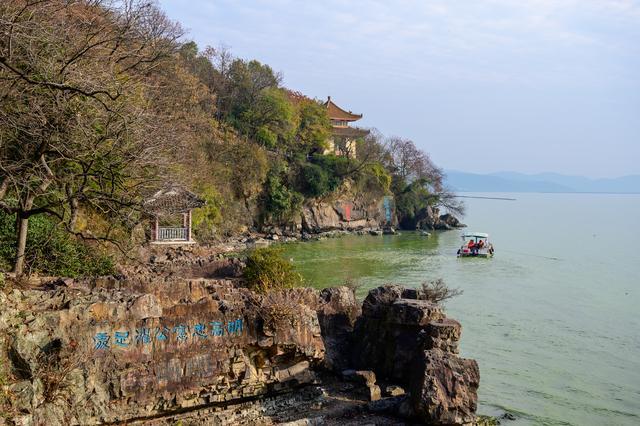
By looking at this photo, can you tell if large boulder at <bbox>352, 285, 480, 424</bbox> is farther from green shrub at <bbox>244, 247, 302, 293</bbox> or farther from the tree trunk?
the tree trunk

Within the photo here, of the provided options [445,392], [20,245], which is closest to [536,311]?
[445,392]

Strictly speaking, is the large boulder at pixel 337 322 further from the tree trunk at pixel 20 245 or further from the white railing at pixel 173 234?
the white railing at pixel 173 234

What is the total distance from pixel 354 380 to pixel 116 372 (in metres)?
4.67

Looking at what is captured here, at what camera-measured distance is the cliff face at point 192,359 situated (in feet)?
25.4

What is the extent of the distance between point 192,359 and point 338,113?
46680mm

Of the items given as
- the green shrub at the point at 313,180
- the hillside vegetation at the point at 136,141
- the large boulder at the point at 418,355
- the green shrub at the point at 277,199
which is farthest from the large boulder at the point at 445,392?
the green shrub at the point at 313,180

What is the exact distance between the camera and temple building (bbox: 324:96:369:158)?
5078 centimetres

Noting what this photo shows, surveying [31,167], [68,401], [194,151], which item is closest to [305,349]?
[68,401]

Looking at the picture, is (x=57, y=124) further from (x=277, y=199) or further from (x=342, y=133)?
(x=342, y=133)

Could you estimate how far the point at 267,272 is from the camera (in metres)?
14.2

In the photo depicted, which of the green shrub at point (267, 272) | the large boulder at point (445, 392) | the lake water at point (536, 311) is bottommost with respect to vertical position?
the lake water at point (536, 311)

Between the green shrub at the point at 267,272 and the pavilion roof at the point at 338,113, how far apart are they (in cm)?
3939

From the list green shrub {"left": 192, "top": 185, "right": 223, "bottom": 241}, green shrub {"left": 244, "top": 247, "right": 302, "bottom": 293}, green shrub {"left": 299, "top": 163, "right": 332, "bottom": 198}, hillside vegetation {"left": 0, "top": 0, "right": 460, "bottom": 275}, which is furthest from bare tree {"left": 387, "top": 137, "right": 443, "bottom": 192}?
green shrub {"left": 244, "top": 247, "right": 302, "bottom": 293}

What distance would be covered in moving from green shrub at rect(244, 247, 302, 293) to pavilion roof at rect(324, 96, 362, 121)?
1551 inches
